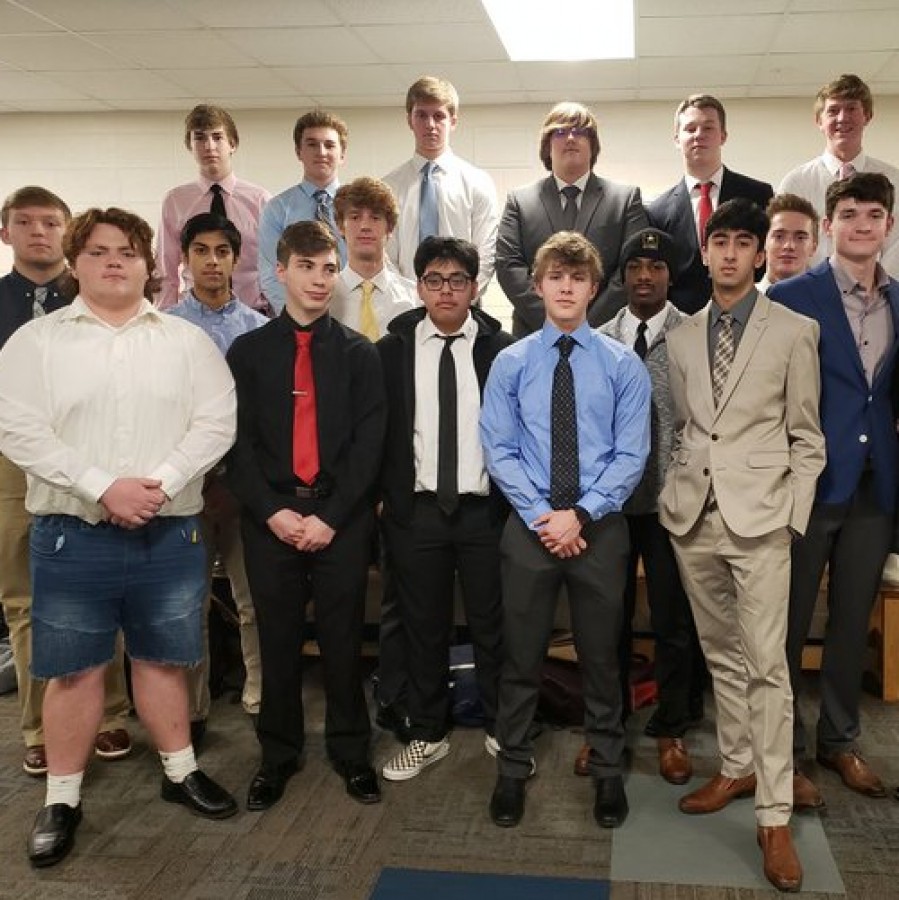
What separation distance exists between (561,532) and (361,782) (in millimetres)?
991

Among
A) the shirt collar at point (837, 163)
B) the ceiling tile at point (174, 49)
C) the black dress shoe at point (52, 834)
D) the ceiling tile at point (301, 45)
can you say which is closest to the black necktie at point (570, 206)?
the shirt collar at point (837, 163)

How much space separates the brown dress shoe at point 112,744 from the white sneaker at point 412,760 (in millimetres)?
888

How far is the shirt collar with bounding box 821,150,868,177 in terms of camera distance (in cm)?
375

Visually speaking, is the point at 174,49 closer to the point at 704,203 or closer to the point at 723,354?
the point at 704,203

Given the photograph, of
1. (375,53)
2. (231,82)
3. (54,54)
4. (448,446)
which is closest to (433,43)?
(375,53)

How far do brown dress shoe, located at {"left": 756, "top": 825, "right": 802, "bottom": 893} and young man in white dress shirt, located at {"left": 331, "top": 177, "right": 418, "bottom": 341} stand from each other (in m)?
1.90

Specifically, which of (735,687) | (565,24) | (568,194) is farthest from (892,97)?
(735,687)

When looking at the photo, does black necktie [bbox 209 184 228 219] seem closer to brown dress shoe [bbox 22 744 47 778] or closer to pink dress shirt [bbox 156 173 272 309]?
pink dress shirt [bbox 156 173 272 309]

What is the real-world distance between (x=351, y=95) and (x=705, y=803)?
19.9 feet

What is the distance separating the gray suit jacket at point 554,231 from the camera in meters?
3.32

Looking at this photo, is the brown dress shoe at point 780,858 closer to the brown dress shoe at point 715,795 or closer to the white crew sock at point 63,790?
the brown dress shoe at point 715,795

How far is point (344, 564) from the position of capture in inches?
109

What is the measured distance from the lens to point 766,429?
248 cm

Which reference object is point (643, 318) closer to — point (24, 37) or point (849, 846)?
point (849, 846)
